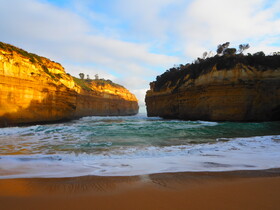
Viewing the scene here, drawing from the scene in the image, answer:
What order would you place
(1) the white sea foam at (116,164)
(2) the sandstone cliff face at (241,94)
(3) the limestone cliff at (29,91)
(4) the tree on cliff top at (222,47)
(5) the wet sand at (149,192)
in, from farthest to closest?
(4) the tree on cliff top at (222,47), (2) the sandstone cliff face at (241,94), (3) the limestone cliff at (29,91), (1) the white sea foam at (116,164), (5) the wet sand at (149,192)

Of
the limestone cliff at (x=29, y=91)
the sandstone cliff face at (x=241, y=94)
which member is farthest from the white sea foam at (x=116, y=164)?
the sandstone cliff face at (x=241, y=94)

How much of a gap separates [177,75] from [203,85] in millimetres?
7950

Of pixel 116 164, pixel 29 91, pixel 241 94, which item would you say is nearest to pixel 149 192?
pixel 116 164

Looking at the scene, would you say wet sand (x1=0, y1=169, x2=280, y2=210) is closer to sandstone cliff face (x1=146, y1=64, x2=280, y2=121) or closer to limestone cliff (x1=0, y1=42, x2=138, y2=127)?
limestone cliff (x1=0, y1=42, x2=138, y2=127)

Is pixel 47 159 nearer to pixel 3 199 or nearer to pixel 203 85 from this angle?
pixel 3 199

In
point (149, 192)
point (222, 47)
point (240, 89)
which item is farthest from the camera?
point (222, 47)

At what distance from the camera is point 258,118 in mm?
17734

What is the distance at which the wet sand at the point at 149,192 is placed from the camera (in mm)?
1799

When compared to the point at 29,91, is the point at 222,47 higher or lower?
higher

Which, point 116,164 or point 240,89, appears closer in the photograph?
point 116,164

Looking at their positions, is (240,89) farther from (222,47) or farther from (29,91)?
(29,91)

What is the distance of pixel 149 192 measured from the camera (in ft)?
7.02

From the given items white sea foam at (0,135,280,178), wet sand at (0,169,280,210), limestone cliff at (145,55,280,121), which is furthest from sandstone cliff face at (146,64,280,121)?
wet sand at (0,169,280,210)

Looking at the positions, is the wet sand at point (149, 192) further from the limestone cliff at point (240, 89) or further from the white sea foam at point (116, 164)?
the limestone cliff at point (240, 89)
